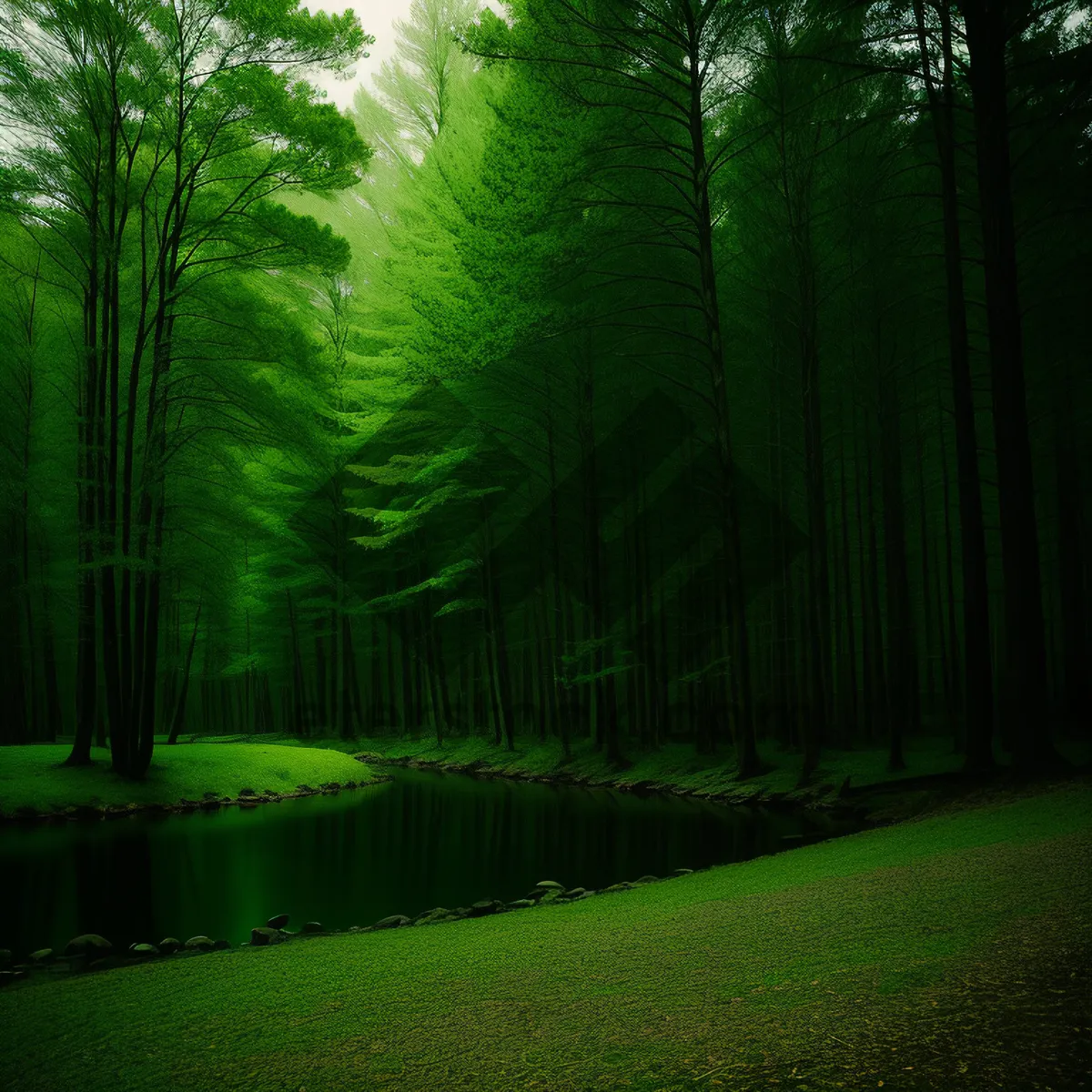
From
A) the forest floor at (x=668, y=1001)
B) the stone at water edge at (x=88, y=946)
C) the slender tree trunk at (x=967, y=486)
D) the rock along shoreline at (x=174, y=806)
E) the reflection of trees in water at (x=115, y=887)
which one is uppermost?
the slender tree trunk at (x=967, y=486)

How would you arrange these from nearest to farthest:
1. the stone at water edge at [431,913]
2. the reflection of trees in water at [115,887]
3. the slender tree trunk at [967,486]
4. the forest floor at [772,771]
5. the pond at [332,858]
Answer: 1. the stone at water edge at [431,913]
2. the reflection of trees in water at [115,887]
3. the pond at [332,858]
4. the slender tree trunk at [967,486]
5. the forest floor at [772,771]

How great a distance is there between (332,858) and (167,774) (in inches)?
259

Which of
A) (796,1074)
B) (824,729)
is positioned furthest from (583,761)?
(796,1074)

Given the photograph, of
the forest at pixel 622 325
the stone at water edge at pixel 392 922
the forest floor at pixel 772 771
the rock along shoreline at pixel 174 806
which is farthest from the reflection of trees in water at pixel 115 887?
the forest floor at pixel 772 771

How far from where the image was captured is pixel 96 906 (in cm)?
784

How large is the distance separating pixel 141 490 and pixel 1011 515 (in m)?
13.5

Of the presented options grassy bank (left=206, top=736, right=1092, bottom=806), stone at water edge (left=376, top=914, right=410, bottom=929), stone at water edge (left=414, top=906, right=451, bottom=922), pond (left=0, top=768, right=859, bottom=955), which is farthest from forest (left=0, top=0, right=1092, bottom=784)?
stone at water edge (left=376, top=914, right=410, bottom=929)

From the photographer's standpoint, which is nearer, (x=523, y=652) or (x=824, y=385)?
(x=824, y=385)

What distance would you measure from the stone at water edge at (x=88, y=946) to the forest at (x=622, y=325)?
26.3 ft

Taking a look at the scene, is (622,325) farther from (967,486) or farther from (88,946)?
(88,946)

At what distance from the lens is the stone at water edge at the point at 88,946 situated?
20.7ft

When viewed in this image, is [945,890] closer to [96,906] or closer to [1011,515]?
[1011,515]

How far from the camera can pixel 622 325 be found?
12.3m

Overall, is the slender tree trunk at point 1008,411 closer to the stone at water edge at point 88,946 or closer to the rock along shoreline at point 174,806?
the stone at water edge at point 88,946
